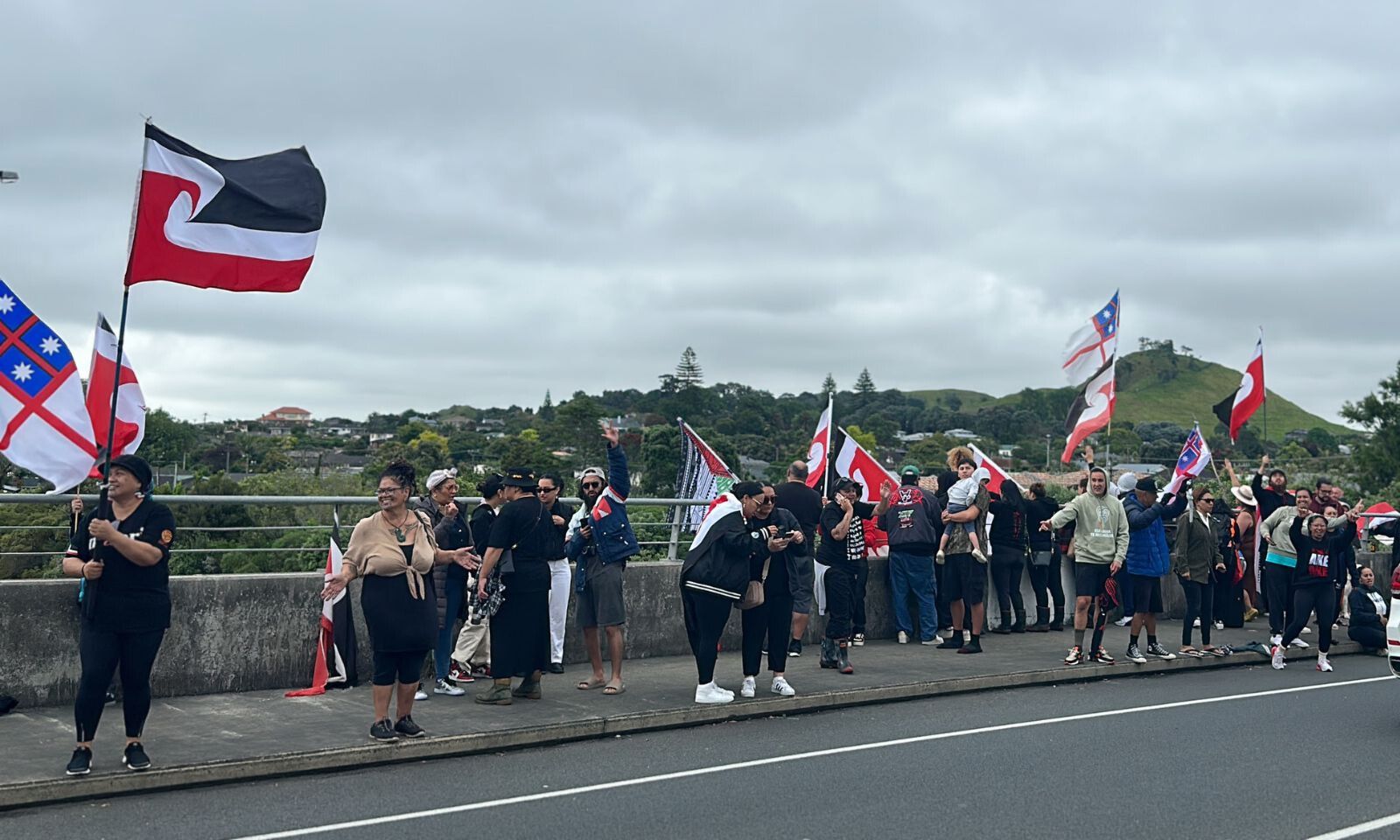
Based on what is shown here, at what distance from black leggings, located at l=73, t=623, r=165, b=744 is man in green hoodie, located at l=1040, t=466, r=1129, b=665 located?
28.7ft

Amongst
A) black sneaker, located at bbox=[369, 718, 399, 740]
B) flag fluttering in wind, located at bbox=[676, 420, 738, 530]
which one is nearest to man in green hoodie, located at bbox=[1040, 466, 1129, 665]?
flag fluttering in wind, located at bbox=[676, 420, 738, 530]

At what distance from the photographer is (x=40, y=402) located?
970cm

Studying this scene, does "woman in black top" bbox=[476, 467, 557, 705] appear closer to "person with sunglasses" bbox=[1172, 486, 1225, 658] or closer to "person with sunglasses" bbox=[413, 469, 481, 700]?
"person with sunglasses" bbox=[413, 469, 481, 700]

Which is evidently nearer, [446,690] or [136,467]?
[136,467]

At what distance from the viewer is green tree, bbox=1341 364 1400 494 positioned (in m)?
83.9

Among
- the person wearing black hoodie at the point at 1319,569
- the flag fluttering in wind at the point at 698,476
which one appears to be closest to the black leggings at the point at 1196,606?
the person wearing black hoodie at the point at 1319,569

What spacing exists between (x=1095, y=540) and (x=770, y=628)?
3.84 metres

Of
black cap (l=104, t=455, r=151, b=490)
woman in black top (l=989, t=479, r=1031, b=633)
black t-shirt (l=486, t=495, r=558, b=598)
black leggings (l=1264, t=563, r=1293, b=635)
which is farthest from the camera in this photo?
woman in black top (l=989, t=479, r=1031, b=633)

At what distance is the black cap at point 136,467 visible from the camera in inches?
302

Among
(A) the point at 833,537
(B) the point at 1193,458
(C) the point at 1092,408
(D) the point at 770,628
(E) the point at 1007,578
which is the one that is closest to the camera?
(D) the point at 770,628

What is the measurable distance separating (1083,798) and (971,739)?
1868mm

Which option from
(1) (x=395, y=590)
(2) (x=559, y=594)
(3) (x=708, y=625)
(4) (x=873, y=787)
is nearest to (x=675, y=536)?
(2) (x=559, y=594)

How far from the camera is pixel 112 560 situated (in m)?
7.57

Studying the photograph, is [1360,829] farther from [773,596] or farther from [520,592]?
[520,592]
